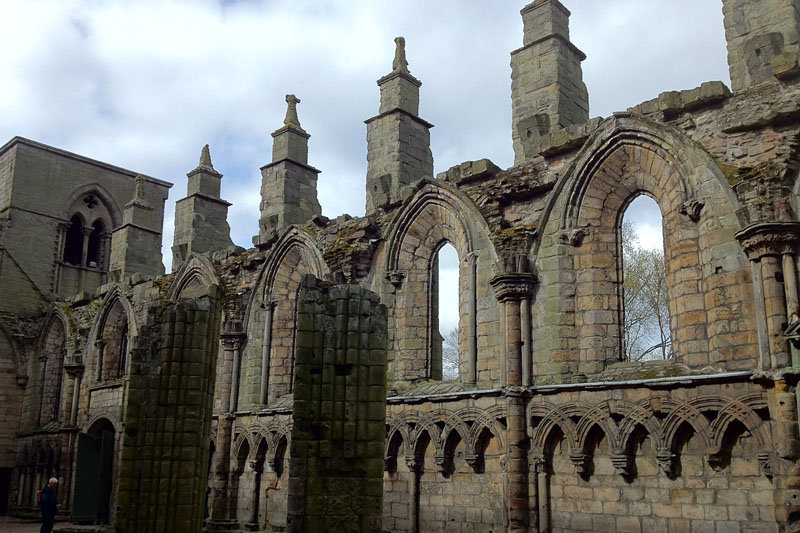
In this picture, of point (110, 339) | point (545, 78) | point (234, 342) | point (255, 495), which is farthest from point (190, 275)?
point (545, 78)

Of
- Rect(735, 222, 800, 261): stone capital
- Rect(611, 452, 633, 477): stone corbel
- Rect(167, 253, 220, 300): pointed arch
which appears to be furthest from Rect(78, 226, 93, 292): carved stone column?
Rect(735, 222, 800, 261): stone capital

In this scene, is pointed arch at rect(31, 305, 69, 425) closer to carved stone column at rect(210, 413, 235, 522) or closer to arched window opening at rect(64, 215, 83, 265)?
arched window opening at rect(64, 215, 83, 265)

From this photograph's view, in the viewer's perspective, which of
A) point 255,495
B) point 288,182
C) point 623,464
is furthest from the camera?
point 288,182

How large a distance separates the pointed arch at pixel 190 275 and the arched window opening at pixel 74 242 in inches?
416

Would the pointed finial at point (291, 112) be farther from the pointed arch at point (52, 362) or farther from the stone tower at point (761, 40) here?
the stone tower at point (761, 40)

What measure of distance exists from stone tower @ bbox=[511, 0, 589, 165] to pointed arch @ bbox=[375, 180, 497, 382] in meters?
1.18

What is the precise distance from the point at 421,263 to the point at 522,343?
8.69 feet

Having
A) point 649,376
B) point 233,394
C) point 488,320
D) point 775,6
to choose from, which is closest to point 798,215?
point 649,376

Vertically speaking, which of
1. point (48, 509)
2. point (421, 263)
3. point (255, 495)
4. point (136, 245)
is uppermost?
point (136, 245)

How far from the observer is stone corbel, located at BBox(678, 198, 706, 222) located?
9.07 metres

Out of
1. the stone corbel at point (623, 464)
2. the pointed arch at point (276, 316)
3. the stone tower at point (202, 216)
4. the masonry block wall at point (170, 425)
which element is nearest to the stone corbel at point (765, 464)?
the stone corbel at point (623, 464)

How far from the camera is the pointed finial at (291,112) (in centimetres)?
1686

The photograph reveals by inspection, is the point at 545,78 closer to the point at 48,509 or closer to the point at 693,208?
the point at 693,208

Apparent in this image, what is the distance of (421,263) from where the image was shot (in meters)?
12.5
